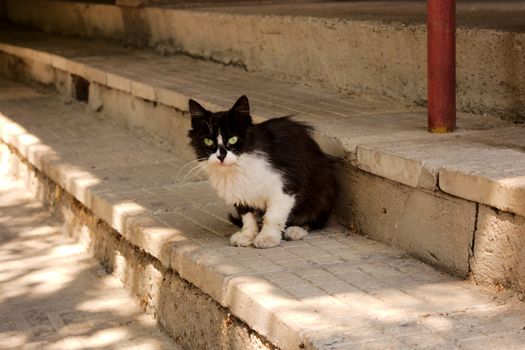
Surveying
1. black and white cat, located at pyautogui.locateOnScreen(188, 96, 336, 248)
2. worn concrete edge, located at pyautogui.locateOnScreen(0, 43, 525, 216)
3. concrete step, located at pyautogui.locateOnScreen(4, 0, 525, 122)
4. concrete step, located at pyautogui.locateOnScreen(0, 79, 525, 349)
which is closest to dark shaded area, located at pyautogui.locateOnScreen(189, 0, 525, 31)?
concrete step, located at pyautogui.locateOnScreen(4, 0, 525, 122)

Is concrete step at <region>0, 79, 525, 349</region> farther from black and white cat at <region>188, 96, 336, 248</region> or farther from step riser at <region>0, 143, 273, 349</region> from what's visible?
black and white cat at <region>188, 96, 336, 248</region>

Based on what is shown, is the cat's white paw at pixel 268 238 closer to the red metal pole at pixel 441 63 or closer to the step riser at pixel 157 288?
the step riser at pixel 157 288

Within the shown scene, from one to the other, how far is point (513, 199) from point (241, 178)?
52.9 inches

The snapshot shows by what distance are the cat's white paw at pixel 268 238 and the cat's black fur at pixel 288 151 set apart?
6.0 inches

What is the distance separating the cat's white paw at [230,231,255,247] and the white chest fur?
15 centimetres

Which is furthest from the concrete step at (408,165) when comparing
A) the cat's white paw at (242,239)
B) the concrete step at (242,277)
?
the cat's white paw at (242,239)

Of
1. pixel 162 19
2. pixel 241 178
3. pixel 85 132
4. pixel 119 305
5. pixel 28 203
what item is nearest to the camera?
pixel 241 178

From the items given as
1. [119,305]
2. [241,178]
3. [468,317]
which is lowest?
[119,305]

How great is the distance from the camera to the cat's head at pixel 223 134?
4664 mm

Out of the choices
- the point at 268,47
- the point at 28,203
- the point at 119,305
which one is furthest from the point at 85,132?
the point at 119,305

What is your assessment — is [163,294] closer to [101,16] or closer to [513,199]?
[513,199]

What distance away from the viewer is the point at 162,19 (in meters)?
9.91

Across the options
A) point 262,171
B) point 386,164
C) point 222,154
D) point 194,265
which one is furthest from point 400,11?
point 194,265

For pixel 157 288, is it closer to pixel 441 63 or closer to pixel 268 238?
pixel 268 238
